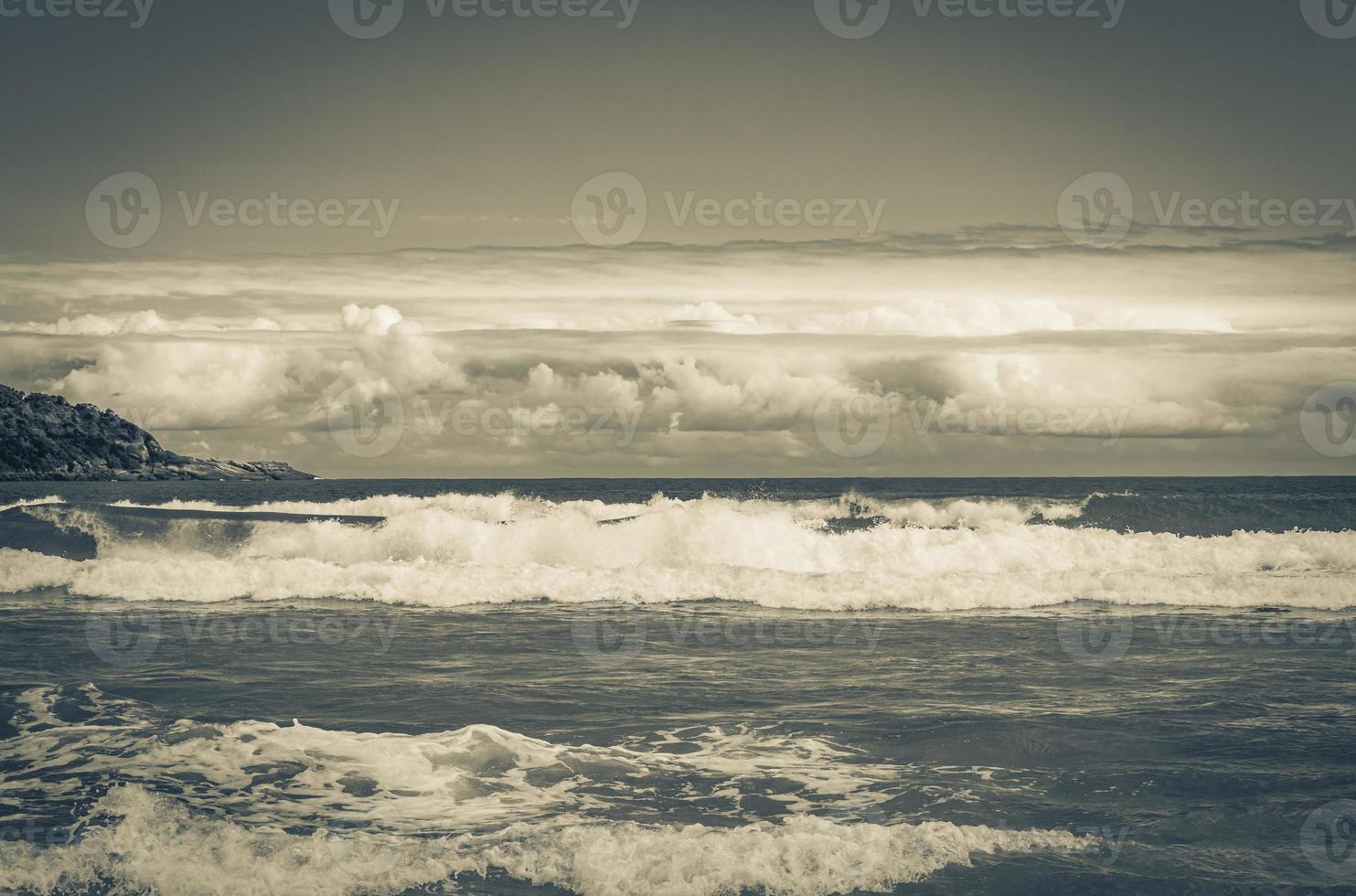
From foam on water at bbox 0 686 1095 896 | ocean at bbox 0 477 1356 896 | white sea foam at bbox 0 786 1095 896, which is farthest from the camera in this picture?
ocean at bbox 0 477 1356 896

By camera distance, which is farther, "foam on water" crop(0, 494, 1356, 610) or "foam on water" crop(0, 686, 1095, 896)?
"foam on water" crop(0, 494, 1356, 610)

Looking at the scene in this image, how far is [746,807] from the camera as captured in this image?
10516mm

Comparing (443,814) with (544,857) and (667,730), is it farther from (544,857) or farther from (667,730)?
(667,730)

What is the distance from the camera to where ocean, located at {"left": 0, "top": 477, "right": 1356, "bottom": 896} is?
903cm

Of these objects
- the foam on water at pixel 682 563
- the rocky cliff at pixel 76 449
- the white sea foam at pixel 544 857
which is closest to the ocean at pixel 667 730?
the white sea foam at pixel 544 857

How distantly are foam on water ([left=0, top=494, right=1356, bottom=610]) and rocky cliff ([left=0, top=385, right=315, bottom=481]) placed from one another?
143637mm

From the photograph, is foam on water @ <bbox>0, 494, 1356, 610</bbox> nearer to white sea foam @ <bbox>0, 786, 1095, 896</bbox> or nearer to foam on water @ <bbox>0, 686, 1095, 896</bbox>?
foam on water @ <bbox>0, 686, 1095, 896</bbox>

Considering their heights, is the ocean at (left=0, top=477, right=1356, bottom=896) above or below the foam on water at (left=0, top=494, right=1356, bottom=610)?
below

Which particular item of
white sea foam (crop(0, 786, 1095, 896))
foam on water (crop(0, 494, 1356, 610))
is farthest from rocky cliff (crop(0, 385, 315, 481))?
white sea foam (crop(0, 786, 1095, 896))

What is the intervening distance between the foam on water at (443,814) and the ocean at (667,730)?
4 cm

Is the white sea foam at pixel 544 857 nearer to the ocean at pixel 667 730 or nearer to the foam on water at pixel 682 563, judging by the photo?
Answer: the ocean at pixel 667 730

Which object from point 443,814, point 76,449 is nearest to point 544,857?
point 443,814

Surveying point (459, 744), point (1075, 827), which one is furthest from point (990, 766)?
point (459, 744)

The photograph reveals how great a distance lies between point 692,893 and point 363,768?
5.00 m
